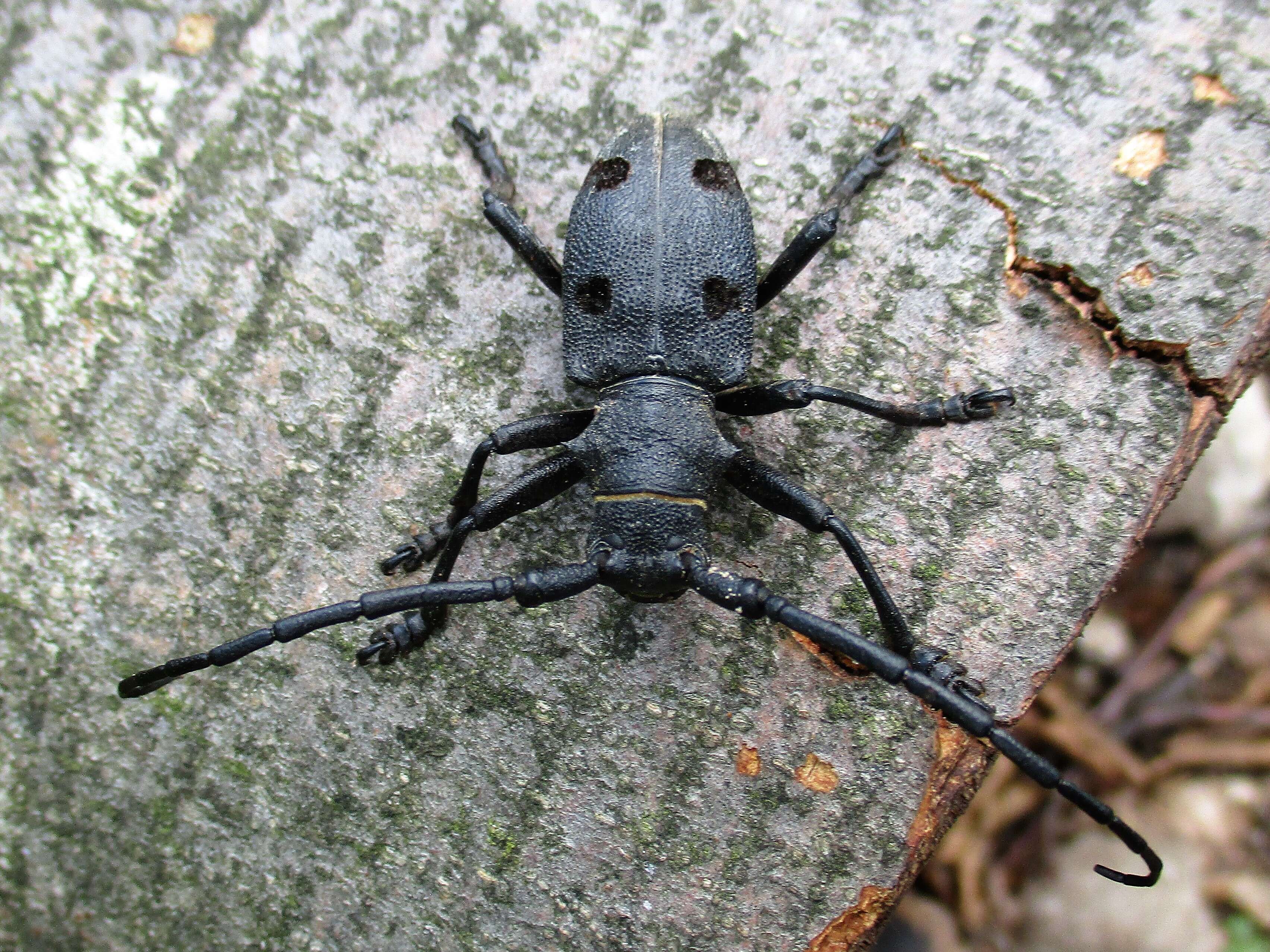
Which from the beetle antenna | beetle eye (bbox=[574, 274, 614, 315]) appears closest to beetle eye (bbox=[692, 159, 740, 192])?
beetle eye (bbox=[574, 274, 614, 315])

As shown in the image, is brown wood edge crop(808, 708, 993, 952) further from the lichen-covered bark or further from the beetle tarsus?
the beetle tarsus

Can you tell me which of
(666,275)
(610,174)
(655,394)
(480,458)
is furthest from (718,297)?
(480,458)

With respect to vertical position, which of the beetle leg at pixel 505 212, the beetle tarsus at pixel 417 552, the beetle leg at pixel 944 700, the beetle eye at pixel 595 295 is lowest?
the beetle tarsus at pixel 417 552

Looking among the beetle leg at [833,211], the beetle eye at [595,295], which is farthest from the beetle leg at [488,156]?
the beetle leg at [833,211]

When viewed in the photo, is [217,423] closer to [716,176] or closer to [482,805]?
[482,805]

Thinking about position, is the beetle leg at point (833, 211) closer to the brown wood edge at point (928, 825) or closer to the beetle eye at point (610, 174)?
the beetle eye at point (610, 174)

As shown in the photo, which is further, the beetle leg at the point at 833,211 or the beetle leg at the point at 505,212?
the beetle leg at the point at 505,212
